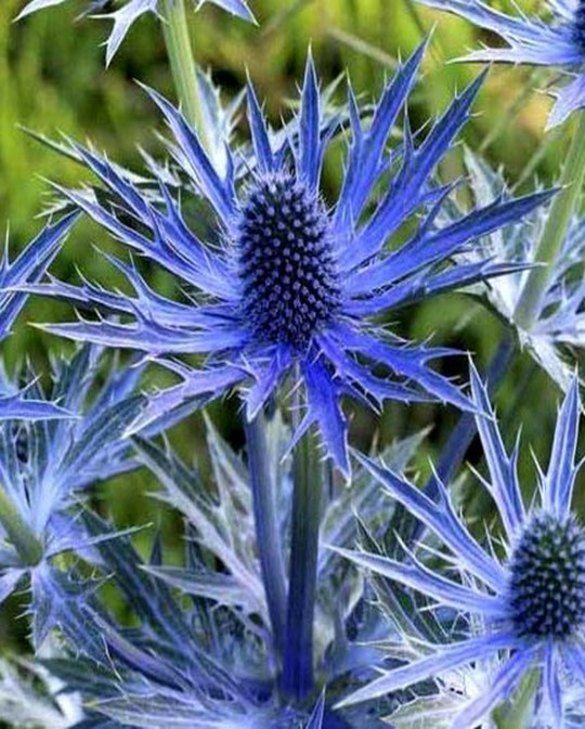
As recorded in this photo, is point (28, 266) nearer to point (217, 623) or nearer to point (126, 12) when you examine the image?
point (126, 12)

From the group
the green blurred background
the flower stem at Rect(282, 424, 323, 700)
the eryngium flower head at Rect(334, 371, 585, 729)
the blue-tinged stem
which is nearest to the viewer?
the eryngium flower head at Rect(334, 371, 585, 729)

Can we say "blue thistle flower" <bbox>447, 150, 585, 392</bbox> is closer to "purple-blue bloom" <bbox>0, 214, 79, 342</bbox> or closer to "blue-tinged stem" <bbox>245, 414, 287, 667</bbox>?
"blue-tinged stem" <bbox>245, 414, 287, 667</bbox>

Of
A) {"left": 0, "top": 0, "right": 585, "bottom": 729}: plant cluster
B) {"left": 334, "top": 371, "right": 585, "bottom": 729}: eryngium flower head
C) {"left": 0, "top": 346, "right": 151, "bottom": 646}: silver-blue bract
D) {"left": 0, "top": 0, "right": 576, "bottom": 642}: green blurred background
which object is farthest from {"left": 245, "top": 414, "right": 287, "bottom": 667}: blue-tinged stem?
{"left": 0, "top": 0, "right": 576, "bottom": 642}: green blurred background

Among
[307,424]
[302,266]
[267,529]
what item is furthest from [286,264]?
[267,529]

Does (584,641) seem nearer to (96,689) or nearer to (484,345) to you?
(96,689)

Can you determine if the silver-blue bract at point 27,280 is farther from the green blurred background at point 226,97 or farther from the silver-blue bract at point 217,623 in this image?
the green blurred background at point 226,97

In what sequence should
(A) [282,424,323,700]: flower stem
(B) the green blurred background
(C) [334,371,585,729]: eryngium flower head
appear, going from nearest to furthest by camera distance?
(C) [334,371,585,729]: eryngium flower head
(A) [282,424,323,700]: flower stem
(B) the green blurred background
